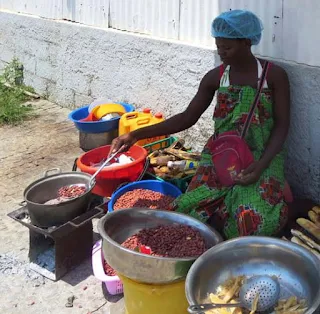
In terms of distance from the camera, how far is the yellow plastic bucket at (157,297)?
2.75 m

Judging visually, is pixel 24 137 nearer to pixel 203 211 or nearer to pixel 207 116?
pixel 207 116

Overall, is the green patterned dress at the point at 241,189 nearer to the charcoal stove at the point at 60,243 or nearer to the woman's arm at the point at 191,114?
the woman's arm at the point at 191,114

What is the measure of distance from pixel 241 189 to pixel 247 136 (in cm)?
41

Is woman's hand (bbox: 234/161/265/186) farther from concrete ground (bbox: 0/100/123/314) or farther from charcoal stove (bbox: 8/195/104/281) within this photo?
concrete ground (bbox: 0/100/123/314)

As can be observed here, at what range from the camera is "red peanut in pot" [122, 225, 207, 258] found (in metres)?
2.88

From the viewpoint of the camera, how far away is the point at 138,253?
2609 mm

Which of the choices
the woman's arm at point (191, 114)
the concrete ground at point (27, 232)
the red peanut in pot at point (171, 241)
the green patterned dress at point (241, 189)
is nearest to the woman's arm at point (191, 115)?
the woman's arm at point (191, 114)

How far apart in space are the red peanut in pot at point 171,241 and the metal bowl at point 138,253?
56mm

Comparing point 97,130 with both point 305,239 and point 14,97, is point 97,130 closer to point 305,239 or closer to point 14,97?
point 14,97

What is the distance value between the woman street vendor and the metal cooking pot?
18.2 inches

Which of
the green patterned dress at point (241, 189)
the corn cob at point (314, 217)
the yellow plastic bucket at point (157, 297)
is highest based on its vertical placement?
the green patterned dress at point (241, 189)

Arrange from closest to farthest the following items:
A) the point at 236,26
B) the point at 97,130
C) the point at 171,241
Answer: the point at 171,241
the point at 236,26
the point at 97,130

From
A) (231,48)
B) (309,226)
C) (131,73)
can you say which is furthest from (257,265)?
(131,73)

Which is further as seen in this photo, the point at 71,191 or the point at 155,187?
the point at 155,187
